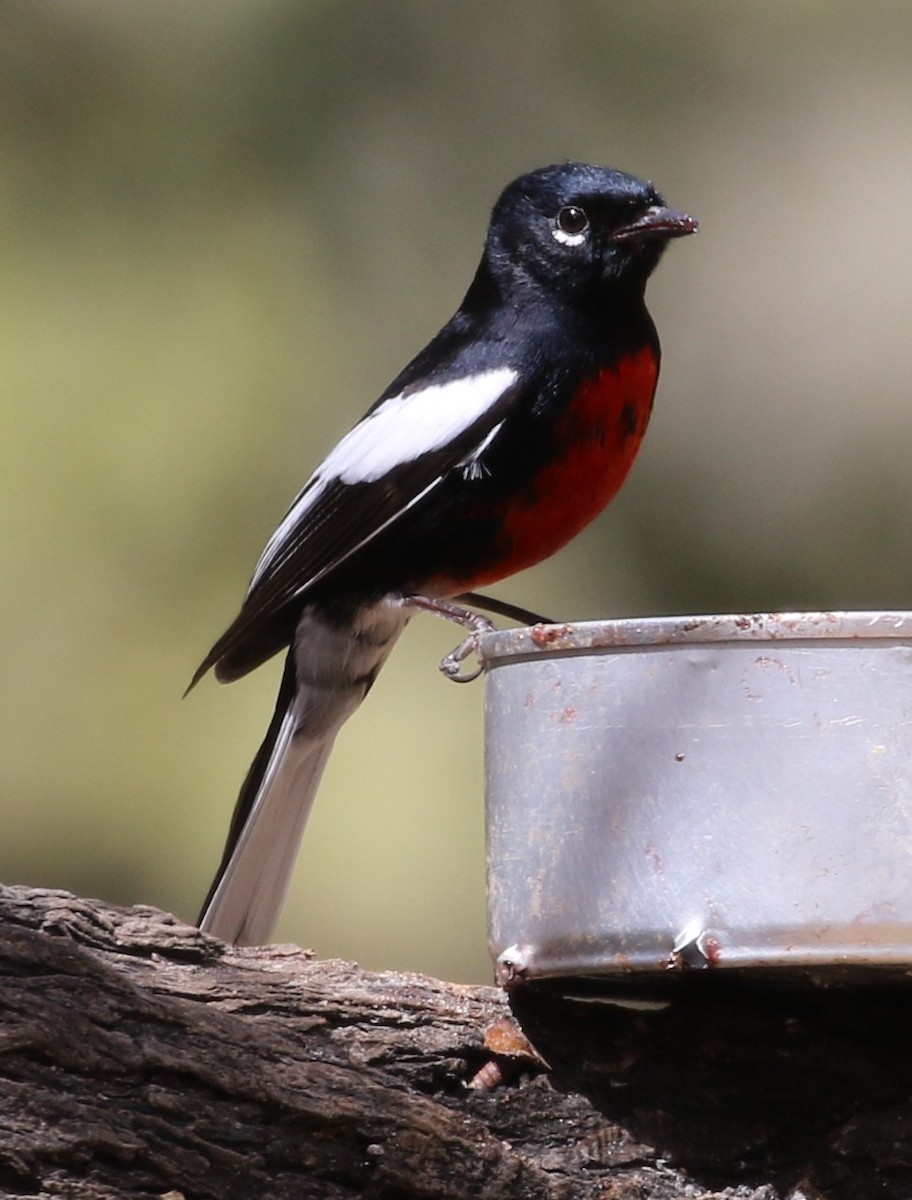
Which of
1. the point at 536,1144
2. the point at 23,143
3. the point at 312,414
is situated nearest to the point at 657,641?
the point at 536,1144

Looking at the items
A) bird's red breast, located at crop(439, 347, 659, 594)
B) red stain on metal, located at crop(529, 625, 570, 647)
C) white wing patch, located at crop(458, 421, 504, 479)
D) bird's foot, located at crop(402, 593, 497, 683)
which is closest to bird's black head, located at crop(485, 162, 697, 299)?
bird's red breast, located at crop(439, 347, 659, 594)

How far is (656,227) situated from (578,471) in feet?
1.66

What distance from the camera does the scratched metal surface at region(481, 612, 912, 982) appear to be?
1.99 m

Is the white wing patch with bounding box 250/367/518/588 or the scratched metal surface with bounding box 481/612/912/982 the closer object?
the scratched metal surface with bounding box 481/612/912/982

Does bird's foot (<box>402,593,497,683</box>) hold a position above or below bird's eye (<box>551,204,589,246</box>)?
below

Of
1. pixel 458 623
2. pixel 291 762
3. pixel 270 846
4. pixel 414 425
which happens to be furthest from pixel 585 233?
pixel 270 846

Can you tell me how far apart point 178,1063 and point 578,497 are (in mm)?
1272

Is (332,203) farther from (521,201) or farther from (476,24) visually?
(521,201)

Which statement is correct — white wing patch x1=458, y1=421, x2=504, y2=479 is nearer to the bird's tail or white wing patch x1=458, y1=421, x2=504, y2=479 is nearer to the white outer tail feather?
the bird's tail

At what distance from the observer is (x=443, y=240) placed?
6.23m

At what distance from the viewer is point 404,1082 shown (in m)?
2.36

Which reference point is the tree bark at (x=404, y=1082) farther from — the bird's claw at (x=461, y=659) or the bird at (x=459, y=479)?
the bird at (x=459, y=479)

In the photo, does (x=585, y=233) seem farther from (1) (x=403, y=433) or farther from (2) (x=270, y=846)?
(2) (x=270, y=846)

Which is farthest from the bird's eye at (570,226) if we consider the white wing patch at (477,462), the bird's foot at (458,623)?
the bird's foot at (458,623)
